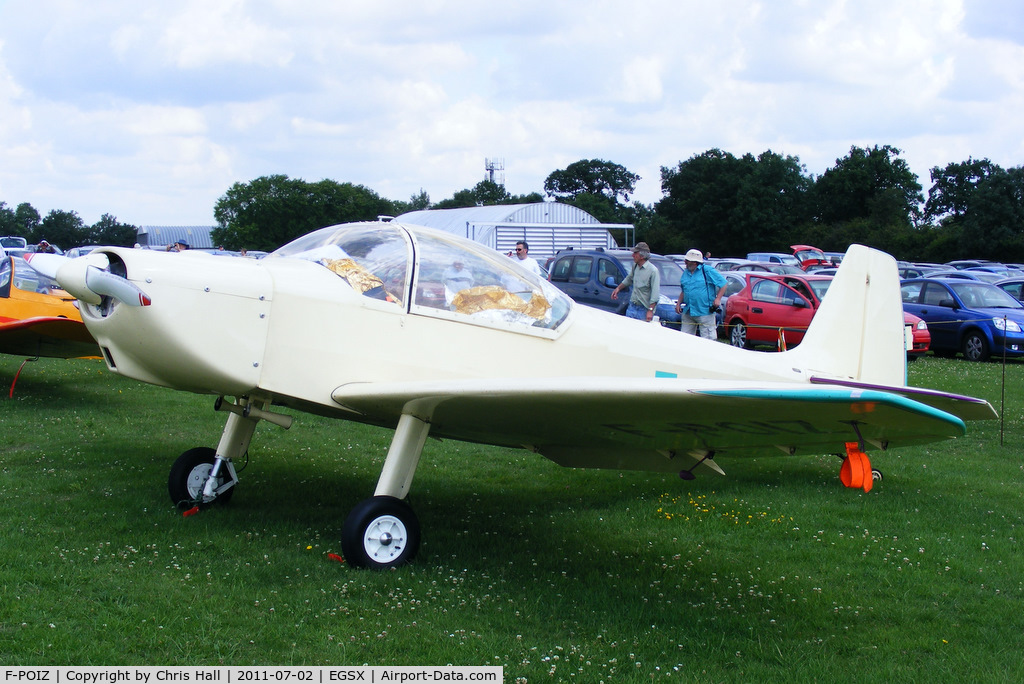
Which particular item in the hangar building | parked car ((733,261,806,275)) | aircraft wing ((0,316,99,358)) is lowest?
aircraft wing ((0,316,99,358))

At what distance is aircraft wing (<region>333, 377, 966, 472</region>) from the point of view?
350 cm

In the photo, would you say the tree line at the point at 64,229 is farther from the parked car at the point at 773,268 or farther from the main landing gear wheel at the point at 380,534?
the main landing gear wheel at the point at 380,534

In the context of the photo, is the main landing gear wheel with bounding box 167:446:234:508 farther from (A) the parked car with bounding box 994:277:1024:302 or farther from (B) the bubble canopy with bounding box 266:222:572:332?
(A) the parked car with bounding box 994:277:1024:302

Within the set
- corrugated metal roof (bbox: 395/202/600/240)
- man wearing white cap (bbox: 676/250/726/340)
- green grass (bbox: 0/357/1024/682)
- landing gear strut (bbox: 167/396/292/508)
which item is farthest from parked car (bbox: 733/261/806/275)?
landing gear strut (bbox: 167/396/292/508)

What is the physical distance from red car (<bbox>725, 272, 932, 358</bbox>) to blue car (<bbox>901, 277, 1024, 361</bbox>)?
66 cm

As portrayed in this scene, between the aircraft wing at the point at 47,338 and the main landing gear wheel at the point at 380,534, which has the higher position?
the aircraft wing at the point at 47,338

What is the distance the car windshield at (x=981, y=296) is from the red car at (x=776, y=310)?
151 cm

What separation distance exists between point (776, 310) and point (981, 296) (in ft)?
15.2

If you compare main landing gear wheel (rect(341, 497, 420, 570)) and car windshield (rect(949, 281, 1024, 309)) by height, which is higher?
car windshield (rect(949, 281, 1024, 309))

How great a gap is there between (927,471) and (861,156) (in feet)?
254

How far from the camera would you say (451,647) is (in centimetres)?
381

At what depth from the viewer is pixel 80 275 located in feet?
15.0

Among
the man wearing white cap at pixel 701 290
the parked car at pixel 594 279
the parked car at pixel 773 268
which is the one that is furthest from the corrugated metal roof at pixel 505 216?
the man wearing white cap at pixel 701 290

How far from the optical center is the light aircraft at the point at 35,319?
9.96 meters
